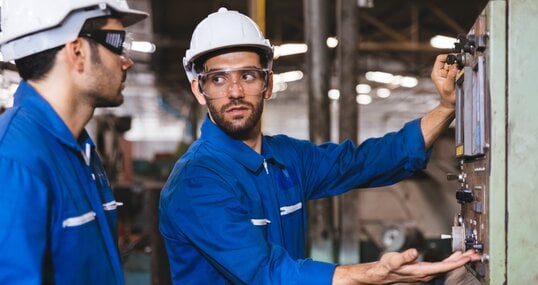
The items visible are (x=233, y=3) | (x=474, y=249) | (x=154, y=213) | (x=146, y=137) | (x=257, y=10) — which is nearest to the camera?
(x=474, y=249)

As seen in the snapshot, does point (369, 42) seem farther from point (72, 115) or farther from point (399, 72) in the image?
point (72, 115)

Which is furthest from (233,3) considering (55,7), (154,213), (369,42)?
(55,7)

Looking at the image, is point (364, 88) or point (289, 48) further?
point (364, 88)

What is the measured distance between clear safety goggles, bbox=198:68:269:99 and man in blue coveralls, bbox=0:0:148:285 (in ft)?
1.12

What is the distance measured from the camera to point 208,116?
5.36 feet

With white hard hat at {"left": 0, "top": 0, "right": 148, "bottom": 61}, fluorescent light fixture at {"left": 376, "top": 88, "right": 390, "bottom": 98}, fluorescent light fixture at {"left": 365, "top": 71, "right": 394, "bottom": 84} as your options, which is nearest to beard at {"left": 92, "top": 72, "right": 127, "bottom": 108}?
white hard hat at {"left": 0, "top": 0, "right": 148, "bottom": 61}

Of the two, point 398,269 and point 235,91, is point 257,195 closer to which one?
point 235,91

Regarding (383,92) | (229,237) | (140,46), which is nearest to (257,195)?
(229,237)

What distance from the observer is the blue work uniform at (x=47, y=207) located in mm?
966

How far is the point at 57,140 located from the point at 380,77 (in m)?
9.59

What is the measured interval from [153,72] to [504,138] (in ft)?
29.7

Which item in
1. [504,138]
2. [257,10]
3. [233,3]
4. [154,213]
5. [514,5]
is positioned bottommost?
[154,213]

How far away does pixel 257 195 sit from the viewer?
4.93 ft

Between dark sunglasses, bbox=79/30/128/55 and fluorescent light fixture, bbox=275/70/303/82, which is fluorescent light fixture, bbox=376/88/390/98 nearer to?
fluorescent light fixture, bbox=275/70/303/82
